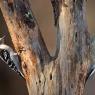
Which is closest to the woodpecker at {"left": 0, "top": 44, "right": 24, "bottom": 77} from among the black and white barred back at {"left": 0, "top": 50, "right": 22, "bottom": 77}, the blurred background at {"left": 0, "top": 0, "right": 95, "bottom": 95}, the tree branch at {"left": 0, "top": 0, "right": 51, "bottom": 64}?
the black and white barred back at {"left": 0, "top": 50, "right": 22, "bottom": 77}

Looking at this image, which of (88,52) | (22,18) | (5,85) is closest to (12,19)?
(22,18)

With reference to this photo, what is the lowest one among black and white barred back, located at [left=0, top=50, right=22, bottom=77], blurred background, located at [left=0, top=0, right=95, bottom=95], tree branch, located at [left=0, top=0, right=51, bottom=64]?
blurred background, located at [left=0, top=0, right=95, bottom=95]

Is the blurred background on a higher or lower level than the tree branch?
lower

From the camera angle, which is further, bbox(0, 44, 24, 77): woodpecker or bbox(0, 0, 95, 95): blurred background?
bbox(0, 0, 95, 95): blurred background

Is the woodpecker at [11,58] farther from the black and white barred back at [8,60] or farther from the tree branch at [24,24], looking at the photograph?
the tree branch at [24,24]

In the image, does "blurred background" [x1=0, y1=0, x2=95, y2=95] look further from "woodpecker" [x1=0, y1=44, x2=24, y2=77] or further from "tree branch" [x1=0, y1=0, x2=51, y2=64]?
"tree branch" [x1=0, y1=0, x2=51, y2=64]

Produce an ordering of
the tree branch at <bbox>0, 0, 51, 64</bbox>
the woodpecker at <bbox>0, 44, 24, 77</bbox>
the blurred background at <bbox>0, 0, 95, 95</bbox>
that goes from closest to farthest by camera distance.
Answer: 1. the tree branch at <bbox>0, 0, 51, 64</bbox>
2. the woodpecker at <bbox>0, 44, 24, 77</bbox>
3. the blurred background at <bbox>0, 0, 95, 95</bbox>

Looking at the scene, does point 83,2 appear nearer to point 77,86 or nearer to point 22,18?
point 22,18

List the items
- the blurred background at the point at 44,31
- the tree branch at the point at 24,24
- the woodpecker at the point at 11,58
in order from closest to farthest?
the tree branch at the point at 24,24
the woodpecker at the point at 11,58
the blurred background at the point at 44,31

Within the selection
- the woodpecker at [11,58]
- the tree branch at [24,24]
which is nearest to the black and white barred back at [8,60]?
the woodpecker at [11,58]

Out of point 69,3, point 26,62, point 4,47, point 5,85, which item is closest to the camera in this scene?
point 69,3

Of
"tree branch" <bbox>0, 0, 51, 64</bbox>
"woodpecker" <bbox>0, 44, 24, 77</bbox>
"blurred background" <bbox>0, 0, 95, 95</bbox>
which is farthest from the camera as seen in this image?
"blurred background" <bbox>0, 0, 95, 95</bbox>
